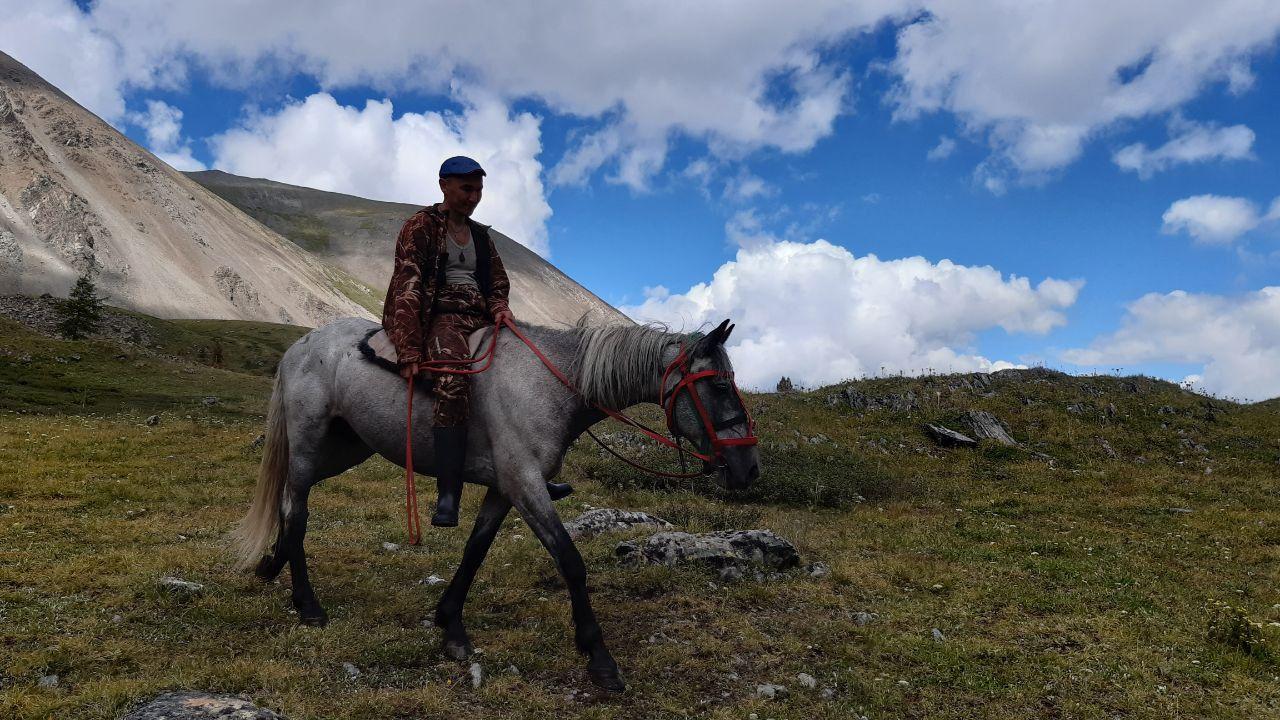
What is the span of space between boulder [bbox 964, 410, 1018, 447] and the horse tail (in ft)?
62.0

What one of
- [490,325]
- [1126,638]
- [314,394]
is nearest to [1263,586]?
[1126,638]

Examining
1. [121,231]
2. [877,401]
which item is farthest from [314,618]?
[121,231]

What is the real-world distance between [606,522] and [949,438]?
43.4ft

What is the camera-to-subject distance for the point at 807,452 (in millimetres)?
18719

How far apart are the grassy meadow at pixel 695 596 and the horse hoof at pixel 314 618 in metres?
0.25

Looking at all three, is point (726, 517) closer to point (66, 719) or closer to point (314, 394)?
point (314, 394)

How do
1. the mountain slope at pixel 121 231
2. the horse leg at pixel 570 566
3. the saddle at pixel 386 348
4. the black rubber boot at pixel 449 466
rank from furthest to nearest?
the mountain slope at pixel 121 231
the saddle at pixel 386 348
the black rubber boot at pixel 449 466
the horse leg at pixel 570 566

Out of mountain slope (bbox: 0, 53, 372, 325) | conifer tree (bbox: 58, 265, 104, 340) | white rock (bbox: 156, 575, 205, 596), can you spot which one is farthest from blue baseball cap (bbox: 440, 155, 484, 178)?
mountain slope (bbox: 0, 53, 372, 325)

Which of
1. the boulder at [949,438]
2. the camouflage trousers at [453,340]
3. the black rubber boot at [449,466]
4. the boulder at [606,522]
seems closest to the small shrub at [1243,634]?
the boulder at [606,522]

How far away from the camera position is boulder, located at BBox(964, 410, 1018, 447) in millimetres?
20614

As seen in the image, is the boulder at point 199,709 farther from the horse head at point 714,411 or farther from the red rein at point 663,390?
the horse head at point 714,411

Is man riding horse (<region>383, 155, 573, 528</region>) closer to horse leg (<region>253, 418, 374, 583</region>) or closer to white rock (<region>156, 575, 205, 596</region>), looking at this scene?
horse leg (<region>253, 418, 374, 583</region>)

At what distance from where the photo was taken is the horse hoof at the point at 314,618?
23.4 feet

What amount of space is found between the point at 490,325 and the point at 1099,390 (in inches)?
1081
